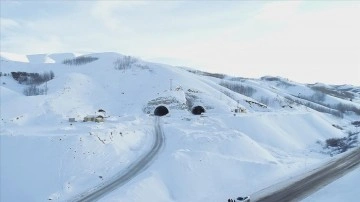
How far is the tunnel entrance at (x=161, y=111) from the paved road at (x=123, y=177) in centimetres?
2199

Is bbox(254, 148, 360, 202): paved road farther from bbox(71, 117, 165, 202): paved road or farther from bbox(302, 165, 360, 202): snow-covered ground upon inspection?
bbox(71, 117, 165, 202): paved road

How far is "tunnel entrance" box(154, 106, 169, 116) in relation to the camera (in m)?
70.7

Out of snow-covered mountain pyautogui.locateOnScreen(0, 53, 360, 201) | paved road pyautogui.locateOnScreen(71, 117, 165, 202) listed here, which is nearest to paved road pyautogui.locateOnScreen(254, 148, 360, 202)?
snow-covered mountain pyautogui.locateOnScreen(0, 53, 360, 201)

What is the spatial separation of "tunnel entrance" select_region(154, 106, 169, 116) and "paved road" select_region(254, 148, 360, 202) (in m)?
32.1

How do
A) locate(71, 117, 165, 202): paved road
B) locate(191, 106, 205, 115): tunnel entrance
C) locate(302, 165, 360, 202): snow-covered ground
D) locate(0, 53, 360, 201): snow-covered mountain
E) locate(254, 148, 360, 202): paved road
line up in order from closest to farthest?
locate(302, 165, 360, 202): snow-covered ground < locate(254, 148, 360, 202): paved road < locate(71, 117, 165, 202): paved road < locate(0, 53, 360, 201): snow-covered mountain < locate(191, 106, 205, 115): tunnel entrance

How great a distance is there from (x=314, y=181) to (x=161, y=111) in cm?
3883

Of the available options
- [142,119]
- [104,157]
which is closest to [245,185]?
[104,157]

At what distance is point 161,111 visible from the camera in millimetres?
72250

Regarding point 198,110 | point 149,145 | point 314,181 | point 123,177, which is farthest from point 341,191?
point 198,110

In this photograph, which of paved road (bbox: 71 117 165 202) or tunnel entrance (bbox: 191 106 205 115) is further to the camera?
tunnel entrance (bbox: 191 106 205 115)

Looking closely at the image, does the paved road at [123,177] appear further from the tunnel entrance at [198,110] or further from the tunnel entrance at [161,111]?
the tunnel entrance at [198,110]

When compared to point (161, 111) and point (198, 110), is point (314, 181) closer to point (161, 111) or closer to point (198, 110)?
point (198, 110)

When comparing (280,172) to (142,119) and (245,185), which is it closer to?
(245,185)

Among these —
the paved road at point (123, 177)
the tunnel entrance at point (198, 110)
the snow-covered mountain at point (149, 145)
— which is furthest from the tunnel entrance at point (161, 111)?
the paved road at point (123, 177)
